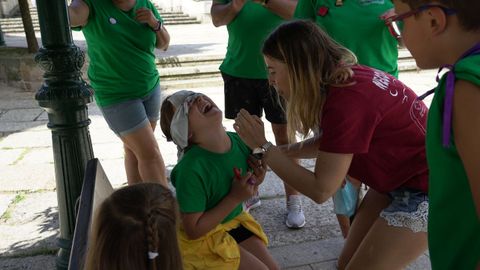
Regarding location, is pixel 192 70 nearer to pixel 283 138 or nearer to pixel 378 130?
pixel 283 138

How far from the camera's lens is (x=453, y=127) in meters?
1.10

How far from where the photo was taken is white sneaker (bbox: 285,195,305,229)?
322 cm

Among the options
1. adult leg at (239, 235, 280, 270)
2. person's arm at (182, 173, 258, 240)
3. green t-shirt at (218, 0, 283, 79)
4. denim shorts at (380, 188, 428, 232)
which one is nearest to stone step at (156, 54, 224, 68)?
green t-shirt at (218, 0, 283, 79)

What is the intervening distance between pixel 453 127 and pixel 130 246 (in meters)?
0.92

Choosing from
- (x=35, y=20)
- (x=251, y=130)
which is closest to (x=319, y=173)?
(x=251, y=130)

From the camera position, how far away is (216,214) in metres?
2.12

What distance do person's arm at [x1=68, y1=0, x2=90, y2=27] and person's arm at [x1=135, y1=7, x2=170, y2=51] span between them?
12.0 inches

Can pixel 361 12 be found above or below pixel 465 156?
below

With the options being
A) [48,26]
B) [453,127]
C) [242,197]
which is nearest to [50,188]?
[48,26]

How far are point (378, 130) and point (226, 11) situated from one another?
161 cm

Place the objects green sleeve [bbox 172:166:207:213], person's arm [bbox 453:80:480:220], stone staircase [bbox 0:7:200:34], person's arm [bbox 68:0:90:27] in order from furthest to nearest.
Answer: stone staircase [bbox 0:7:200:34], person's arm [bbox 68:0:90:27], green sleeve [bbox 172:166:207:213], person's arm [bbox 453:80:480:220]

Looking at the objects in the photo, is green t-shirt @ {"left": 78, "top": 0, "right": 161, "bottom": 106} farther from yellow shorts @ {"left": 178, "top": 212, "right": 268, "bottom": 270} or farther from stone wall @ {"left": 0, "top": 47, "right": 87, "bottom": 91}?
stone wall @ {"left": 0, "top": 47, "right": 87, "bottom": 91}

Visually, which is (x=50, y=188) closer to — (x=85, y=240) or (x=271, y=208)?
(x=271, y=208)

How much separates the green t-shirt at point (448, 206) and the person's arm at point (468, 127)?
5cm
